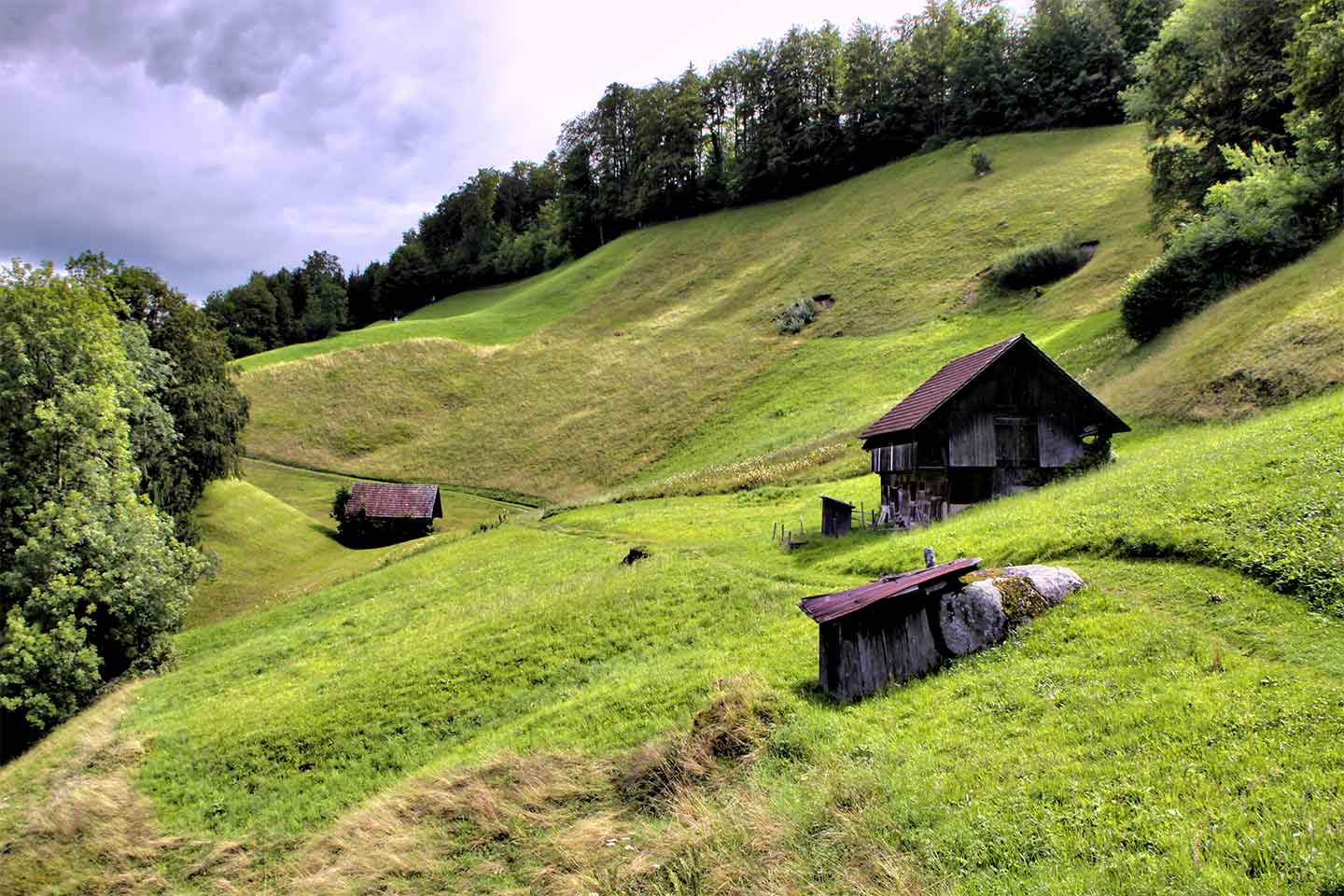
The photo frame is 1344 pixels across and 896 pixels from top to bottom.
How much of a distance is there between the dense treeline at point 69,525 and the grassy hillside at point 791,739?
3.28m

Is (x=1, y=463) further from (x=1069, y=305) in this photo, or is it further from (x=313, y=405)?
(x=1069, y=305)

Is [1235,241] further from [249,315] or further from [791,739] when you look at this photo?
[249,315]

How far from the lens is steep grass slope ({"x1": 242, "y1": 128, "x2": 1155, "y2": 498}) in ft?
193

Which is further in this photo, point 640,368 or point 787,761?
point 640,368

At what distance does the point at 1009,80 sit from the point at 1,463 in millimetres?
109886

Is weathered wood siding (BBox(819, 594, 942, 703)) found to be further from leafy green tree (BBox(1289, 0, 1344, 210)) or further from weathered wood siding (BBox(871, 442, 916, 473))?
leafy green tree (BBox(1289, 0, 1344, 210))

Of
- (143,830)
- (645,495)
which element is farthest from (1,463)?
(645,495)

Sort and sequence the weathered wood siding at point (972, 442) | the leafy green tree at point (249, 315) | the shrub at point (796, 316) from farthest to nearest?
the leafy green tree at point (249, 315), the shrub at point (796, 316), the weathered wood siding at point (972, 442)

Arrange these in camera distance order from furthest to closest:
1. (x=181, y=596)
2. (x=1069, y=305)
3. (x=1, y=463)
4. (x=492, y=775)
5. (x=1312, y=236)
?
(x=1069, y=305), (x=1312, y=236), (x=181, y=596), (x=1, y=463), (x=492, y=775)

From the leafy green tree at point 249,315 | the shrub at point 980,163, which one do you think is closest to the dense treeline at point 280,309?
the leafy green tree at point 249,315

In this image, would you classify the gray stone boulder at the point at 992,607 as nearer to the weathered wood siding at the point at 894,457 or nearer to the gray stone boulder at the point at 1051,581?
the gray stone boulder at the point at 1051,581

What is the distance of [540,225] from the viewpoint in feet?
474

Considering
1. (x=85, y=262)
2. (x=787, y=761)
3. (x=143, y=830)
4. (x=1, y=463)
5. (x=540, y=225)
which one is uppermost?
(x=540, y=225)

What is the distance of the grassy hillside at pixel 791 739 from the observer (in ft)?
26.3
